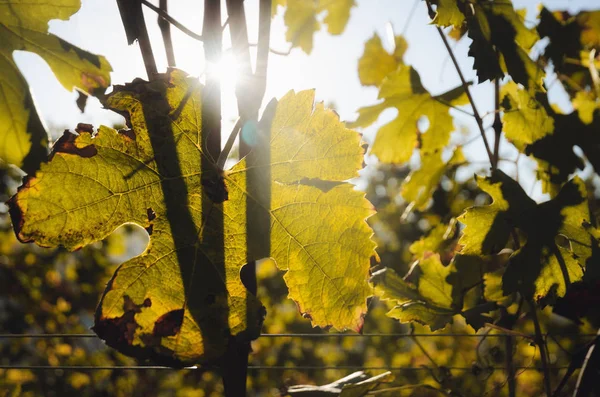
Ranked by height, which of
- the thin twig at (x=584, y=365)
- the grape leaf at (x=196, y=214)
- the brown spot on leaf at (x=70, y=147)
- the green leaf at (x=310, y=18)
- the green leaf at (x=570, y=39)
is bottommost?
the thin twig at (x=584, y=365)

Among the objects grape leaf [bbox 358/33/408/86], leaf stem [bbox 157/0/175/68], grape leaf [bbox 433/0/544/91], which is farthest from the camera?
grape leaf [bbox 358/33/408/86]

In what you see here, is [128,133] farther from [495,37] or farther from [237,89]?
[495,37]

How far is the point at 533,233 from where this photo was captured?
3.87ft

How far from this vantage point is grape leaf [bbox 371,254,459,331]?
132 centimetres

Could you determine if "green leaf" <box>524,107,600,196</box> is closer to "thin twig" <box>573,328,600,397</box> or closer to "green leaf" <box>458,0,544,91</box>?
"green leaf" <box>458,0,544,91</box>

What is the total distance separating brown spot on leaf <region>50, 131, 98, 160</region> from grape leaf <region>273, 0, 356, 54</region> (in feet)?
3.82

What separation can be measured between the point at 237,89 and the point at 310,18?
118cm

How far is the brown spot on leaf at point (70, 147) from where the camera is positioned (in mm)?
769

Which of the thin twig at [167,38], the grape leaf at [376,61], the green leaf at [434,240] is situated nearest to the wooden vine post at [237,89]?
the thin twig at [167,38]

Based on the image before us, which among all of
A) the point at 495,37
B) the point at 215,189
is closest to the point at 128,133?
the point at 215,189

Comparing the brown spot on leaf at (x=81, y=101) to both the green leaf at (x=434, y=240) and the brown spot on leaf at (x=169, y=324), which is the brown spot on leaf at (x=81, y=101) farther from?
the green leaf at (x=434, y=240)

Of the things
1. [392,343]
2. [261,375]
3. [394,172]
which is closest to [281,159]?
[261,375]

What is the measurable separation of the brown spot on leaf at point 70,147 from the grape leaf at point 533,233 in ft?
2.72

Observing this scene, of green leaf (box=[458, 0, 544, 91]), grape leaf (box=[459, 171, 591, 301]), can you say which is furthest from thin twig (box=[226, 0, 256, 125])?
grape leaf (box=[459, 171, 591, 301])
